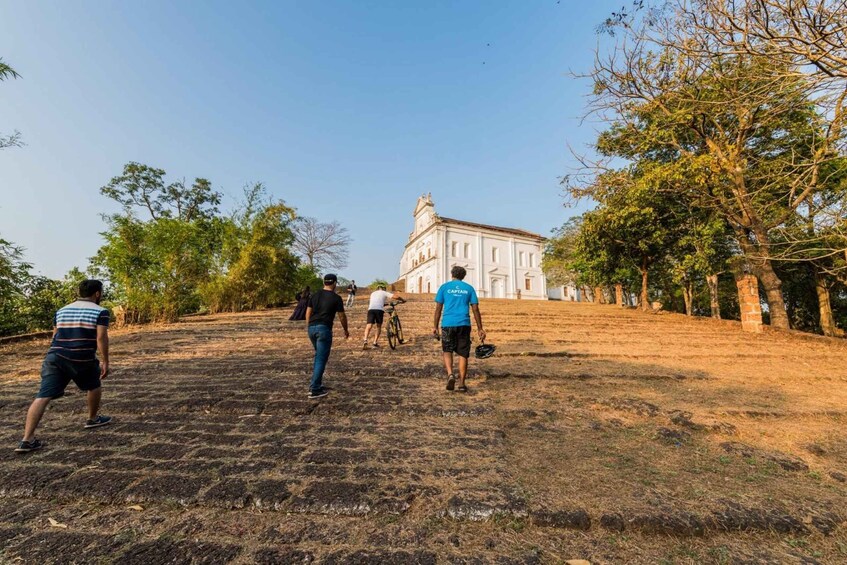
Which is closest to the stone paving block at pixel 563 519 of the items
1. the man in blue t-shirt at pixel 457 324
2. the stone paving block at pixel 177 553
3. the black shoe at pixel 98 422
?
the stone paving block at pixel 177 553

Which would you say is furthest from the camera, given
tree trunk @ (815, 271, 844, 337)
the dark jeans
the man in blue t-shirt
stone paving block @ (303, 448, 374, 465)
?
tree trunk @ (815, 271, 844, 337)

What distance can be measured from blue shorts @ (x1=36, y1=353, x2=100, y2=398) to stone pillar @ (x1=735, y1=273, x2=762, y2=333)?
17046 mm

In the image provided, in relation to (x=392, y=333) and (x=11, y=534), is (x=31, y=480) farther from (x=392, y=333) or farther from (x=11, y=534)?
(x=392, y=333)

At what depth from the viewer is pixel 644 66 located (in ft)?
30.9

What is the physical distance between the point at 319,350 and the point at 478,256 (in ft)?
123

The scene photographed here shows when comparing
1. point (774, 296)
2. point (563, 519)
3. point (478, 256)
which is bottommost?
point (563, 519)

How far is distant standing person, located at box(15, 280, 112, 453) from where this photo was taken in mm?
3438

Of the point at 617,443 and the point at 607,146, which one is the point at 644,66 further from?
the point at 617,443

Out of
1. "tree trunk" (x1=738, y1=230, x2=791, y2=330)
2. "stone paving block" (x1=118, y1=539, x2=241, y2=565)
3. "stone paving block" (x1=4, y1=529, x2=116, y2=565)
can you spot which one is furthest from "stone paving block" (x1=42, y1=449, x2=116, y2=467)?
"tree trunk" (x1=738, y1=230, x2=791, y2=330)

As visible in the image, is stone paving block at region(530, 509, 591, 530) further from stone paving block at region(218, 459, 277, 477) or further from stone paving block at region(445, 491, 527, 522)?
stone paving block at region(218, 459, 277, 477)

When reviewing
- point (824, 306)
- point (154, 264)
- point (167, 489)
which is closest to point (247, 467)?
point (167, 489)

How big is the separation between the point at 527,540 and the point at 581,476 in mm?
940

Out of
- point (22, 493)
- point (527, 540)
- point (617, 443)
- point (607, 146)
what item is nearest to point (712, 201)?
point (607, 146)

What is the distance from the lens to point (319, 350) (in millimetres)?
4871
